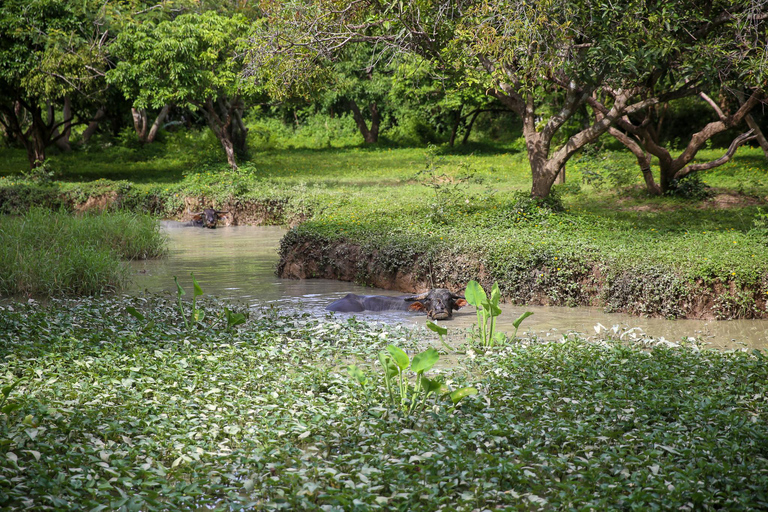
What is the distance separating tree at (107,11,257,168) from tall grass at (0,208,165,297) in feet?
29.2

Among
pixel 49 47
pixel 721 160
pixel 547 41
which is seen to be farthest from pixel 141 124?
pixel 547 41

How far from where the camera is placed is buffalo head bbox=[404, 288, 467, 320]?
9062 millimetres

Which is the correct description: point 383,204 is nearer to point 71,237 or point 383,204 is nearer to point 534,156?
point 534,156

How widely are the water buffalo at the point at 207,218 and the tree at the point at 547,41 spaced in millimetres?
7178

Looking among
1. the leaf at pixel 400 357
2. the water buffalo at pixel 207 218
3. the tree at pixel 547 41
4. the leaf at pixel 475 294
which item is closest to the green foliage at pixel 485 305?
the leaf at pixel 475 294

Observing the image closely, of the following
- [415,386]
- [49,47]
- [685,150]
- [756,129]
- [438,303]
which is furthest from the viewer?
[49,47]

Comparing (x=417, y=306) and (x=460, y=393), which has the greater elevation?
(x=460, y=393)

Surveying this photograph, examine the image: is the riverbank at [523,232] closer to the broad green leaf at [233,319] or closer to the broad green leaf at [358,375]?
the broad green leaf at [233,319]

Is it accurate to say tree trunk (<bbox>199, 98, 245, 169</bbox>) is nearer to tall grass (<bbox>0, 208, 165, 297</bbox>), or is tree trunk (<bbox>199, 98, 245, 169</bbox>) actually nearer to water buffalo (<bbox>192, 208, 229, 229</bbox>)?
water buffalo (<bbox>192, 208, 229, 229</bbox>)

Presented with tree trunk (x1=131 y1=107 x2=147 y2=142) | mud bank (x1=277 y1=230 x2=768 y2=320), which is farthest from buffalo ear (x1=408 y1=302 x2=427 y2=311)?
tree trunk (x1=131 y1=107 x2=147 y2=142)

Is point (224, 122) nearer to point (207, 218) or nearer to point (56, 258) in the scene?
point (207, 218)

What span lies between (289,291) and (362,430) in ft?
21.7

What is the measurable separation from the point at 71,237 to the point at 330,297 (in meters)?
5.03

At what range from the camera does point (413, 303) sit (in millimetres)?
9438
